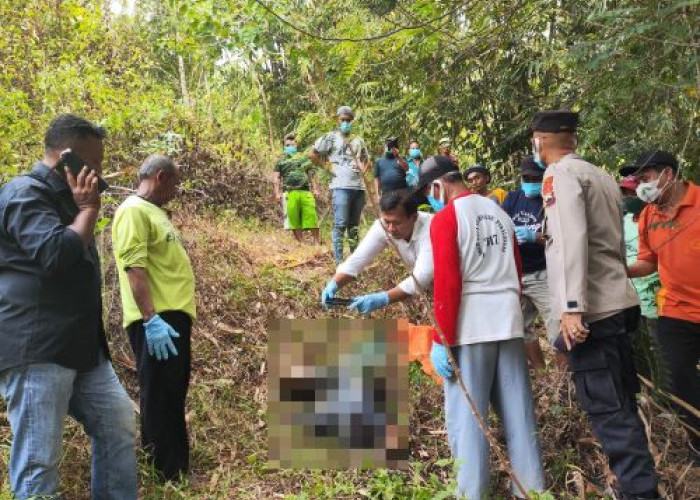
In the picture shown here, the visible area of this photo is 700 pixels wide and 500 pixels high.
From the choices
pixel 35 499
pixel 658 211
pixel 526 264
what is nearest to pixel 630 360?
pixel 658 211

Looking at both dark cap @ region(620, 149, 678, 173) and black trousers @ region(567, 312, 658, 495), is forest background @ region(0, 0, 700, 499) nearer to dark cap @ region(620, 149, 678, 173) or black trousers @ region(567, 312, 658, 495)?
dark cap @ region(620, 149, 678, 173)

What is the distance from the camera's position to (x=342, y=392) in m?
3.50

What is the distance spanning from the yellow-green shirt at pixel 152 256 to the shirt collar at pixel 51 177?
0.77 m

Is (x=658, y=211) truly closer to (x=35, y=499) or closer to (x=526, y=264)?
(x=526, y=264)

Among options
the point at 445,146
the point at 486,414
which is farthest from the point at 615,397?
the point at 445,146

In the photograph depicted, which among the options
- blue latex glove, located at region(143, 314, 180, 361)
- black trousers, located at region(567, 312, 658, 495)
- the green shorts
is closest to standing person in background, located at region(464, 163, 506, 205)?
black trousers, located at region(567, 312, 658, 495)

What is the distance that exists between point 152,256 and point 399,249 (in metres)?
1.50

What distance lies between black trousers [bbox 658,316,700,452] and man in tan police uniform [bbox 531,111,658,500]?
0.89m

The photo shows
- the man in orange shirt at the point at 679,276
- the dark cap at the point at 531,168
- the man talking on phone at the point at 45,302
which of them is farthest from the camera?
the dark cap at the point at 531,168

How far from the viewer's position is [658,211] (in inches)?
160

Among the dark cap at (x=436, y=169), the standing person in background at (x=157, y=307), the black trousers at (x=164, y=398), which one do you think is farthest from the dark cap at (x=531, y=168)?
the black trousers at (x=164, y=398)

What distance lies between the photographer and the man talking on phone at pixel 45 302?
2842mm

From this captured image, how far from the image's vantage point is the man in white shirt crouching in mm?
Result: 3920

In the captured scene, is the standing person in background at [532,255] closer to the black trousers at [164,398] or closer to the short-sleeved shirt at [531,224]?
the short-sleeved shirt at [531,224]
